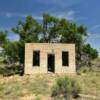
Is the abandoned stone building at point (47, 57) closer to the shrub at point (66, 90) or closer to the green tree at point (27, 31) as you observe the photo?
the green tree at point (27, 31)

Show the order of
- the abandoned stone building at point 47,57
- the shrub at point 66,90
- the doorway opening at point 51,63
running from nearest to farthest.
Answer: the shrub at point 66,90 < the abandoned stone building at point 47,57 < the doorway opening at point 51,63

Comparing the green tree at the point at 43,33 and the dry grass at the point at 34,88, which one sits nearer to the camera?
the dry grass at the point at 34,88

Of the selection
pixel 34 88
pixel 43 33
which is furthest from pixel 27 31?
pixel 34 88

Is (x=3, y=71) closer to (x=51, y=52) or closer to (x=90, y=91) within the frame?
(x=51, y=52)

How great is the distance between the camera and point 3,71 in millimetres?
32375

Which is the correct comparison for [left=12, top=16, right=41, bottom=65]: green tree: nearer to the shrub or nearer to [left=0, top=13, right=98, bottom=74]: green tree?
[left=0, top=13, right=98, bottom=74]: green tree

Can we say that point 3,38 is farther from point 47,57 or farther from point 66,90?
point 66,90

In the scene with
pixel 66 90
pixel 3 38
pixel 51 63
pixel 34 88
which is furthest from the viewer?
pixel 3 38

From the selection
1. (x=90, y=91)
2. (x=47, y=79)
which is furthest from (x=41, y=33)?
(x=90, y=91)

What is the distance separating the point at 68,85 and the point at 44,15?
52.1 feet

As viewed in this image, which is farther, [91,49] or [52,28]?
[91,49]

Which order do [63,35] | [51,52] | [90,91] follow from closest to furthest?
1. [90,91]
2. [51,52]
3. [63,35]

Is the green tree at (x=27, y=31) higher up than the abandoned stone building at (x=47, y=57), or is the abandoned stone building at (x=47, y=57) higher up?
the green tree at (x=27, y=31)

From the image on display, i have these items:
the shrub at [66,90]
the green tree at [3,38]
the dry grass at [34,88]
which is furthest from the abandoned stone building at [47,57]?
the shrub at [66,90]
